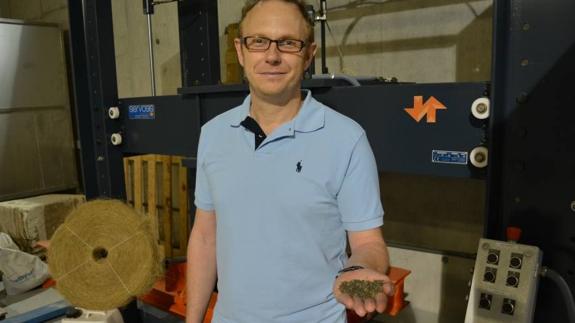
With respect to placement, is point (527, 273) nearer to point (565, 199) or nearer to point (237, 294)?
point (565, 199)

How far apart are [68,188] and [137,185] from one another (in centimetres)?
122


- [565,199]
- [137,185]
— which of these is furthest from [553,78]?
[137,185]

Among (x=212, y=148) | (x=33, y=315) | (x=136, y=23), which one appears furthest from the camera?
(x=136, y=23)

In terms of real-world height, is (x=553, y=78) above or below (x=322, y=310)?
above

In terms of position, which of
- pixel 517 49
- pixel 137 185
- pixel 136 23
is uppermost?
pixel 136 23

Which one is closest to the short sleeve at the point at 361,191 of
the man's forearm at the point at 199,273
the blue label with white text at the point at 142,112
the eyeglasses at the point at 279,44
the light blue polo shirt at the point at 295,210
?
the light blue polo shirt at the point at 295,210

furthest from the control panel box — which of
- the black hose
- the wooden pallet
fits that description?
the wooden pallet

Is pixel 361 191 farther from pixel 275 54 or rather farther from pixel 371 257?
pixel 275 54

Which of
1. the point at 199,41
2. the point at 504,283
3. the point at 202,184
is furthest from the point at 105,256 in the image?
the point at 504,283

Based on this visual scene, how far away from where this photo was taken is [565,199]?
101 cm

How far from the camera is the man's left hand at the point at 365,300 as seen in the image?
747mm

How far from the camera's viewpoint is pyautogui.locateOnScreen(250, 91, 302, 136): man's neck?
3.32ft

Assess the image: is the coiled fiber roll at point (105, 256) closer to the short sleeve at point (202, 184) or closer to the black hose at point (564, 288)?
the short sleeve at point (202, 184)

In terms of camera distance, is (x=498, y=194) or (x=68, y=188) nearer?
(x=498, y=194)
